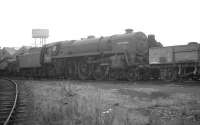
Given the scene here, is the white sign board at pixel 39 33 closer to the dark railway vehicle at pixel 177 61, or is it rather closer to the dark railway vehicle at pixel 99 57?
the dark railway vehicle at pixel 99 57

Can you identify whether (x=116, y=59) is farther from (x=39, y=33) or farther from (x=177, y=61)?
(x=39, y=33)

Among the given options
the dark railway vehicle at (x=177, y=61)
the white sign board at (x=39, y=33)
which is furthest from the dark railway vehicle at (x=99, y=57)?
the white sign board at (x=39, y=33)

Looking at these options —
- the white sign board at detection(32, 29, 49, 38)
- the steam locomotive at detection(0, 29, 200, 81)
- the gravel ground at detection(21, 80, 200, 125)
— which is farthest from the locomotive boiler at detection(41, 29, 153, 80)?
the white sign board at detection(32, 29, 49, 38)

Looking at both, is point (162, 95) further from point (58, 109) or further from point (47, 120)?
point (47, 120)

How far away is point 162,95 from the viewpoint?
1182cm

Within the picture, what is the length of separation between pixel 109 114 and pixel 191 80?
9959 millimetres

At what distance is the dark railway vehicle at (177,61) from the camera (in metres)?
15.1

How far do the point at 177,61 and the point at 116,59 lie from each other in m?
5.08

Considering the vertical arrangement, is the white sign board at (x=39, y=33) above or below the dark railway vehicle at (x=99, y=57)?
above

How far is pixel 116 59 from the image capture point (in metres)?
19.5

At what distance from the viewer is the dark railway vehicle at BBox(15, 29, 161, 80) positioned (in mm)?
19109

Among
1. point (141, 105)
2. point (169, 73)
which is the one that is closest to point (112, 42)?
point (169, 73)

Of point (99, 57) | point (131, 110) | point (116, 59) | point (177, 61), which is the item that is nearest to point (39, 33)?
point (99, 57)

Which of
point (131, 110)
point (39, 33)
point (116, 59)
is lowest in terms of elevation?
point (131, 110)
